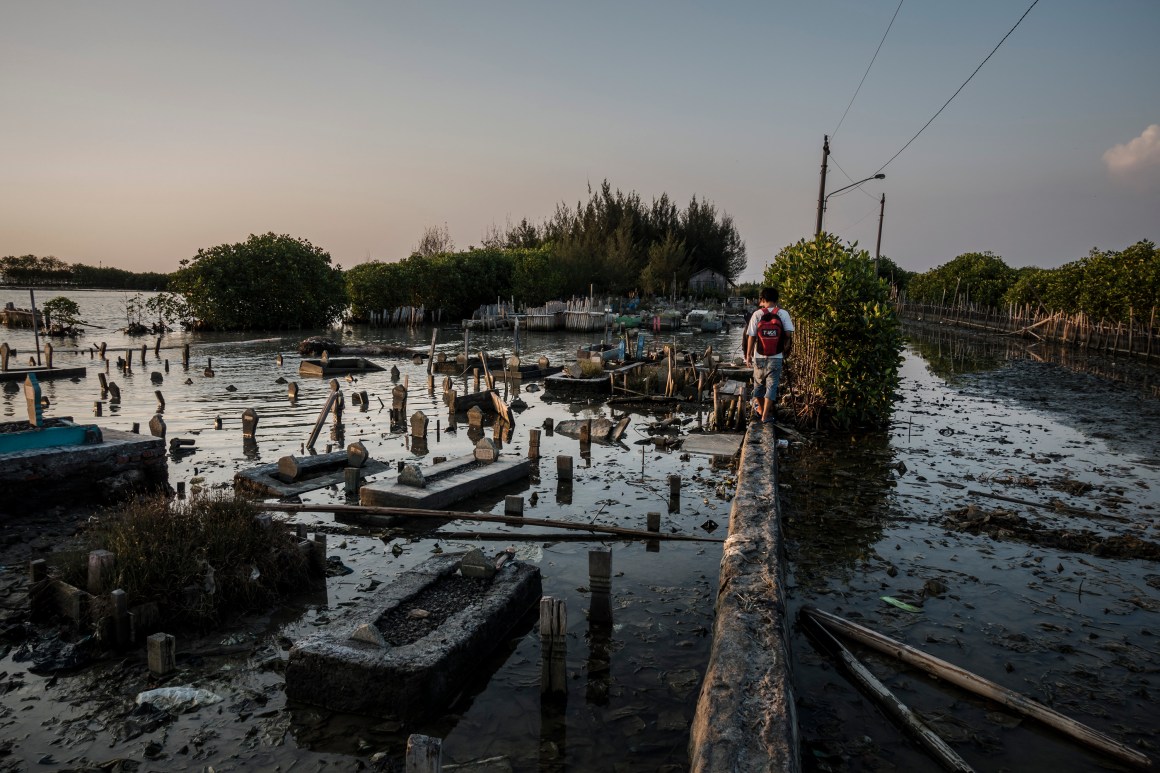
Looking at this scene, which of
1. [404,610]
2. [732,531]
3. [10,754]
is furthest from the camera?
[732,531]

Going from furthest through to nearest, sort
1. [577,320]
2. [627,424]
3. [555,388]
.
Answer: [577,320] < [555,388] < [627,424]

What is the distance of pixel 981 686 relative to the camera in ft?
16.6

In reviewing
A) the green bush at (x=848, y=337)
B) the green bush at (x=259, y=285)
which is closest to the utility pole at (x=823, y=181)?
the green bush at (x=848, y=337)

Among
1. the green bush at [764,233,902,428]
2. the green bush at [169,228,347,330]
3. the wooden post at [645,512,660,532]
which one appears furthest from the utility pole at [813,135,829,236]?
the green bush at [169,228,347,330]

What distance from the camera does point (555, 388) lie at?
21.4 meters

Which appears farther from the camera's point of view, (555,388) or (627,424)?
(555,388)

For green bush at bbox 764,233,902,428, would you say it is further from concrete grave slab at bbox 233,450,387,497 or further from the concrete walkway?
concrete grave slab at bbox 233,450,387,497

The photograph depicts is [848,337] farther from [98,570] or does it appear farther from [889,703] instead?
[98,570]

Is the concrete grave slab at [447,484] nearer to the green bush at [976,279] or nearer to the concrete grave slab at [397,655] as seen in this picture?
the concrete grave slab at [397,655]

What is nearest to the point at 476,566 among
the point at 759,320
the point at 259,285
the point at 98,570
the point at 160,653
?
the point at 160,653

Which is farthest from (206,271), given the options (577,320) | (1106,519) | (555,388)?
(1106,519)

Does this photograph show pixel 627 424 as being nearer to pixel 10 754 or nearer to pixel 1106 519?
pixel 1106 519

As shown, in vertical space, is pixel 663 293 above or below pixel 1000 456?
above

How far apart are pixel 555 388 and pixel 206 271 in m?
38.7
